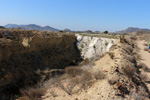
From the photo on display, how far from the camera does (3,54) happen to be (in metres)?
12.1

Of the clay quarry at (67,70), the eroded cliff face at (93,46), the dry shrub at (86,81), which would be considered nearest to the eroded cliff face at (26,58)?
the clay quarry at (67,70)

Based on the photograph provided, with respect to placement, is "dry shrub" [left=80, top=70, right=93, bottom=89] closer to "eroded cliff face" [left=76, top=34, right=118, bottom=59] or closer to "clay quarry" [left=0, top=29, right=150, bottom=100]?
"clay quarry" [left=0, top=29, right=150, bottom=100]

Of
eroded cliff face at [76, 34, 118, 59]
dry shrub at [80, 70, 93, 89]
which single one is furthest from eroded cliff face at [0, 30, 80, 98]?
dry shrub at [80, 70, 93, 89]

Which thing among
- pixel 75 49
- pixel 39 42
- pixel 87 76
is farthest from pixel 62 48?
pixel 87 76

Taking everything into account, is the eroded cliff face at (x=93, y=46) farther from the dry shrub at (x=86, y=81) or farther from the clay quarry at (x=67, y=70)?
the dry shrub at (x=86, y=81)

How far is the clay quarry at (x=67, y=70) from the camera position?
225 inches

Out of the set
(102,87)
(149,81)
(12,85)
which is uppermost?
(102,87)

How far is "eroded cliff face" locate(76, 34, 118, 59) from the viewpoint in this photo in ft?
73.9

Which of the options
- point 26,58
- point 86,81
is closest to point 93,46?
point 26,58

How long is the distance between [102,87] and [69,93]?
1.62m

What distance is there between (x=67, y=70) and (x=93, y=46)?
50.1ft

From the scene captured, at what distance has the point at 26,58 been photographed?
14062 mm

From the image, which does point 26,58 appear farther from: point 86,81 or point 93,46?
point 93,46

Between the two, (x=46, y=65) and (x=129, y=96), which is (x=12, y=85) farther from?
(x=129, y=96)
